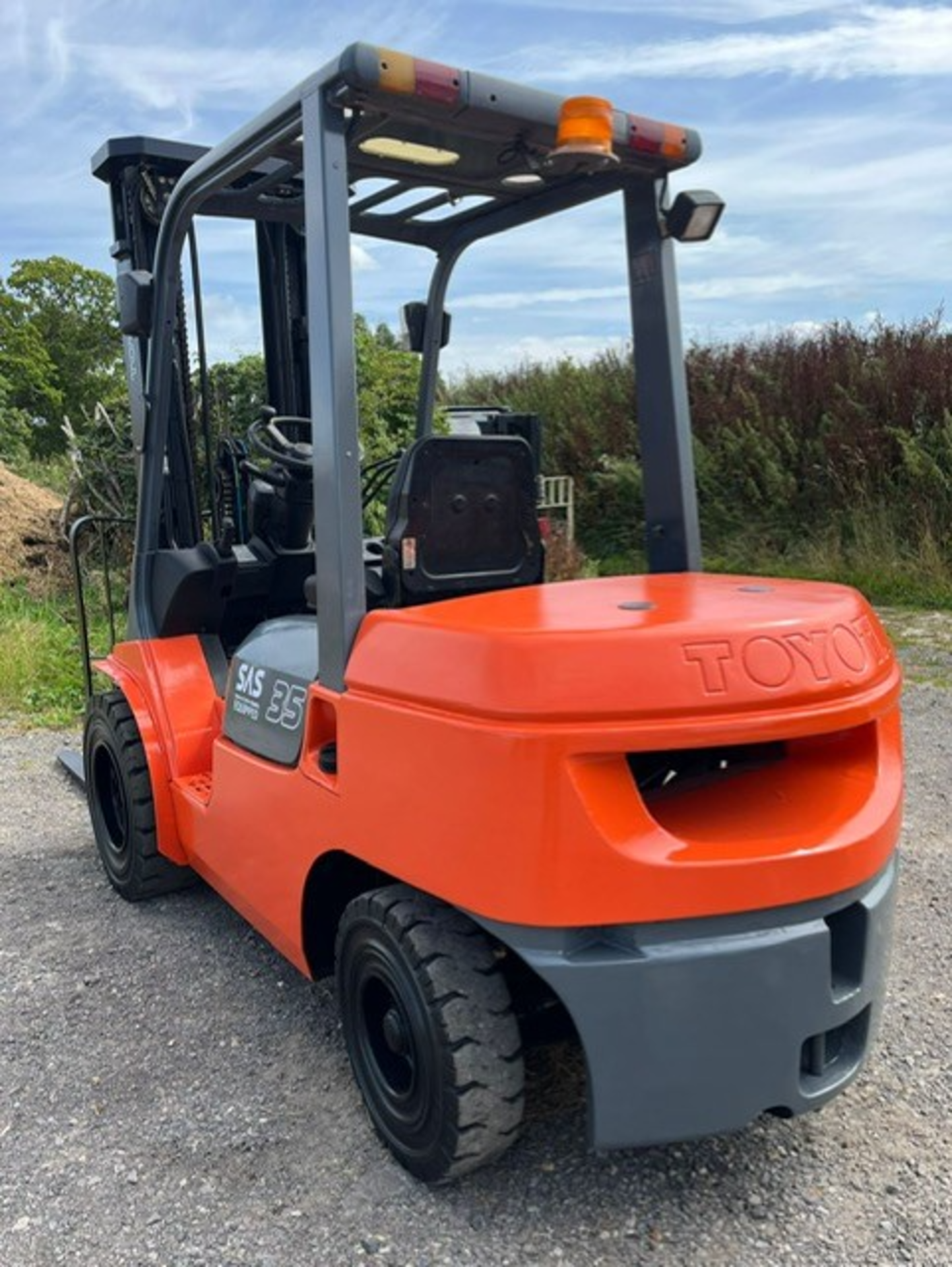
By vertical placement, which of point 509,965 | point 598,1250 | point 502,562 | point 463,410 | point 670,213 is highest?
point 670,213

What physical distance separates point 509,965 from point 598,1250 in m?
0.64

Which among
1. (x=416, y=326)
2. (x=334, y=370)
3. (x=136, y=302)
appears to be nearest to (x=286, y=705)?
(x=334, y=370)

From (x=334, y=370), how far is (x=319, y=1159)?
5.96 feet

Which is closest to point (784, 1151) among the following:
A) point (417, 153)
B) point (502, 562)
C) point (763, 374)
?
point (502, 562)

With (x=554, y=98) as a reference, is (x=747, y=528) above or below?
below

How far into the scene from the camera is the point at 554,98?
8.81ft

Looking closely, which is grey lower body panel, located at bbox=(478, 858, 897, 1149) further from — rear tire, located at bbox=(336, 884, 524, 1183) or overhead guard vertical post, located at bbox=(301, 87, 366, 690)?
overhead guard vertical post, located at bbox=(301, 87, 366, 690)

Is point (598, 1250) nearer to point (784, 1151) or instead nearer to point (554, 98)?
point (784, 1151)

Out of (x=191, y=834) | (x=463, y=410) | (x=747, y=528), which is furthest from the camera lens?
(x=747, y=528)

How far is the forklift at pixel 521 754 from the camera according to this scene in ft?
6.55

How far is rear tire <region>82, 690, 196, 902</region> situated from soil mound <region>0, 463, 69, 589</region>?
6.75 meters

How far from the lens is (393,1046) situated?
2.38 meters

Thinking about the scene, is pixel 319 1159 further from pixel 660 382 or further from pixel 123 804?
pixel 660 382

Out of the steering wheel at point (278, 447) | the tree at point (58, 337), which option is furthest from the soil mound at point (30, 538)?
the tree at point (58, 337)
